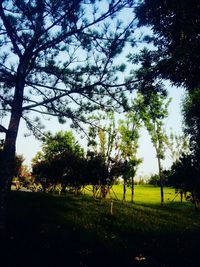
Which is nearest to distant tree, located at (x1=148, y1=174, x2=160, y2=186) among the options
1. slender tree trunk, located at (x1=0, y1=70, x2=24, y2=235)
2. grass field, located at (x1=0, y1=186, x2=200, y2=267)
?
grass field, located at (x1=0, y1=186, x2=200, y2=267)

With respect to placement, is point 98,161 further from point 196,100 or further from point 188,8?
point 196,100

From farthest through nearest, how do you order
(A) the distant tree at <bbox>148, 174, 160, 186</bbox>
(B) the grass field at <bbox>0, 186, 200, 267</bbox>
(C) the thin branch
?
(A) the distant tree at <bbox>148, 174, 160, 186</bbox> < (C) the thin branch < (B) the grass field at <bbox>0, 186, 200, 267</bbox>

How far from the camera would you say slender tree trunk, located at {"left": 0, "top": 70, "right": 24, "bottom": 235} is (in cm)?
828

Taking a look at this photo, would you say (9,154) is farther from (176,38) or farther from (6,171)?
(176,38)

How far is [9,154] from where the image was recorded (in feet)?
27.8

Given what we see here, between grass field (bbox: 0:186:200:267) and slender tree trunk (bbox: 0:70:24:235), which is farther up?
slender tree trunk (bbox: 0:70:24:235)

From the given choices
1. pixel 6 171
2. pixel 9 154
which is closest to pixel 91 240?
pixel 6 171

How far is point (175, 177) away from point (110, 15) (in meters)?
6.14

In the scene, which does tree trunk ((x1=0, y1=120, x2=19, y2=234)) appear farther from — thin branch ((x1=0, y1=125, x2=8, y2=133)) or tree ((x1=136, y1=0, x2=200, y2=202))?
tree ((x1=136, y1=0, x2=200, y2=202))

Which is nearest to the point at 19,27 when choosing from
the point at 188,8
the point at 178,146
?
the point at 188,8

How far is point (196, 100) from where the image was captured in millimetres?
30000

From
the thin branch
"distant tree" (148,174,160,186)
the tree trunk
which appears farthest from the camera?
"distant tree" (148,174,160,186)

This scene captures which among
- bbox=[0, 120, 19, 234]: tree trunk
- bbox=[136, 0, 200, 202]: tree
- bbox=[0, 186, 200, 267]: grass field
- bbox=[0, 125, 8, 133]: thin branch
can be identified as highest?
bbox=[136, 0, 200, 202]: tree

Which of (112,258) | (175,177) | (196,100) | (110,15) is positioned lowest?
(112,258)
